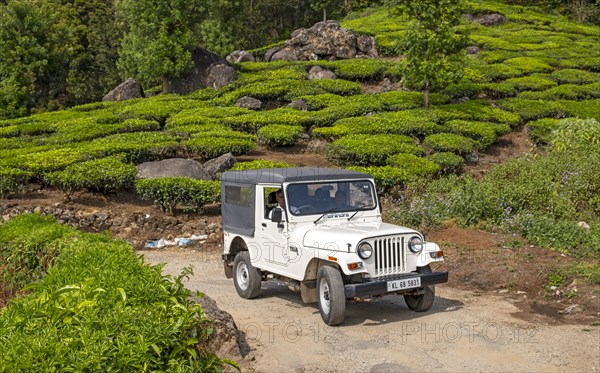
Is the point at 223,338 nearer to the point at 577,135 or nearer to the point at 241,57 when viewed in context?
the point at 577,135

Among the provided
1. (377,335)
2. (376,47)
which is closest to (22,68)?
(376,47)

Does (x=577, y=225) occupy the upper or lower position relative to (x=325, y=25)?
lower

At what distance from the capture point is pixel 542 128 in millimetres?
24828

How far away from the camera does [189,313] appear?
5699 millimetres

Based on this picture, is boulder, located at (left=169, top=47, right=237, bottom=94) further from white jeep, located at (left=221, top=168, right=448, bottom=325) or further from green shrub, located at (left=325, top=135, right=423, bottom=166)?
white jeep, located at (left=221, top=168, right=448, bottom=325)

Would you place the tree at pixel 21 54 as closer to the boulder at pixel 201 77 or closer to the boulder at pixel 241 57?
the boulder at pixel 201 77

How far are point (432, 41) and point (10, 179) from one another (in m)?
16.2

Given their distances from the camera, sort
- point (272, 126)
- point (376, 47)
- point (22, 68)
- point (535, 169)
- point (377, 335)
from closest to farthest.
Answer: point (377, 335)
point (535, 169)
point (272, 126)
point (22, 68)
point (376, 47)

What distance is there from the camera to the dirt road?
22.7 ft

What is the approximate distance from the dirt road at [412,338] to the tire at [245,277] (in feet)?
0.67

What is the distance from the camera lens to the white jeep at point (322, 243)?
326 inches

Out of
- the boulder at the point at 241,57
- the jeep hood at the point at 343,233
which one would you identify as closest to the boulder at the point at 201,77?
the boulder at the point at 241,57

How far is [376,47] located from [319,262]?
109ft

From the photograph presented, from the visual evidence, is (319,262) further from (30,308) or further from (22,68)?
(22,68)
